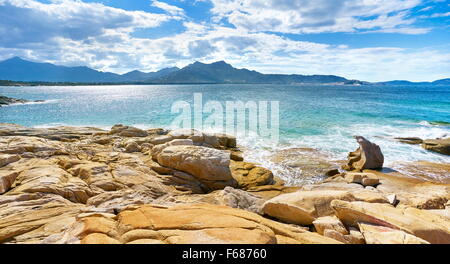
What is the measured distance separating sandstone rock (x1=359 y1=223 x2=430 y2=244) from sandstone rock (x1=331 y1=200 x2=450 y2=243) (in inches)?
10.1

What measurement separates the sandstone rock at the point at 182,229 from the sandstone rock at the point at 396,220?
148 centimetres

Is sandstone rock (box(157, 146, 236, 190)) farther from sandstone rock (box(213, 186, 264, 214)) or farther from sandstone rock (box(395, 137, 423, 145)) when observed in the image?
sandstone rock (box(395, 137, 423, 145))

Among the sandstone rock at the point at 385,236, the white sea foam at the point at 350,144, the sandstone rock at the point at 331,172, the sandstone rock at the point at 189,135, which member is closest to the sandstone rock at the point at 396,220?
the sandstone rock at the point at 385,236

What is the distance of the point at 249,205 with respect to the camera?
8.84 m

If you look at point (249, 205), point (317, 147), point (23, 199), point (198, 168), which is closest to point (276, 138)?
point (317, 147)

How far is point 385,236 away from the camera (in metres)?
4.73

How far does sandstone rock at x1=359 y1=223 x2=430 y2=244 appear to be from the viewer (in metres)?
4.44

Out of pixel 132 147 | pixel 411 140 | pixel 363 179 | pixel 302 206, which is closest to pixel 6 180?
pixel 132 147

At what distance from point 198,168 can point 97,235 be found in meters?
7.42

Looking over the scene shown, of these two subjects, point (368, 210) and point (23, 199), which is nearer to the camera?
point (368, 210)

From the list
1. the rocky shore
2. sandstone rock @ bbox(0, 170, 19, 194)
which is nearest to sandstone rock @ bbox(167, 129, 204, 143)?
the rocky shore

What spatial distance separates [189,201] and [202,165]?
337 cm
